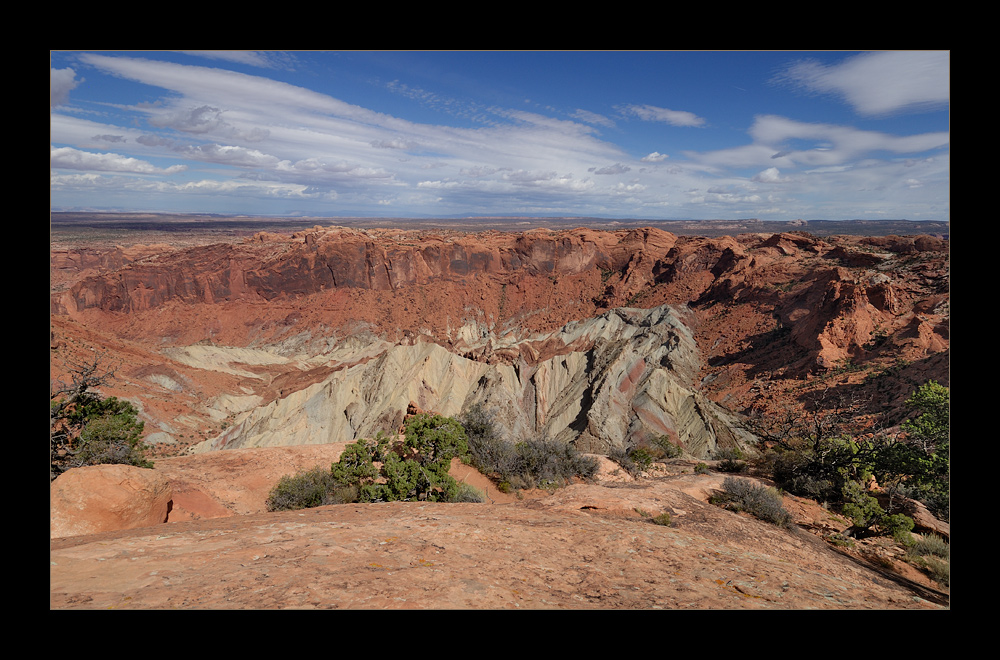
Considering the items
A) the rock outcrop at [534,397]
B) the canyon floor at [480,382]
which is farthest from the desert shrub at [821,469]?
the rock outcrop at [534,397]

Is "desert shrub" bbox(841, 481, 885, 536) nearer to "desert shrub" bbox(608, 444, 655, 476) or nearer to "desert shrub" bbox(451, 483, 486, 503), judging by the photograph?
"desert shrub" bbox(608, 444, 655, 476)

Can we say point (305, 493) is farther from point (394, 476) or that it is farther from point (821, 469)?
point (821, 469)

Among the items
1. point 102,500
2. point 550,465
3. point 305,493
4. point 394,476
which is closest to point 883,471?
point 550,465

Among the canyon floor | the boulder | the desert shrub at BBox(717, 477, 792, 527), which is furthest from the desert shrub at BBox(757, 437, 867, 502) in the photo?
the boulder

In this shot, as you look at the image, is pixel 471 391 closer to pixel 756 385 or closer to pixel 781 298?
pixel 756 385

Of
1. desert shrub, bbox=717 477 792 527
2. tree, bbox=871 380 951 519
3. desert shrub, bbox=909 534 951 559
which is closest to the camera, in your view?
desert shrub, bbox=909 534 951 559

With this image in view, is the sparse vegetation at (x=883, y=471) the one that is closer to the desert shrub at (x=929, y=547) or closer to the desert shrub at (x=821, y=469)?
the desert shrub at (x=821, y=469)
